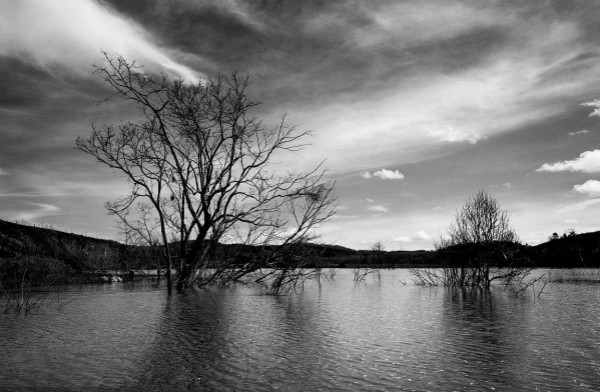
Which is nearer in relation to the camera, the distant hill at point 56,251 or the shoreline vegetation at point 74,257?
the shoreline vegetation at point 74,257

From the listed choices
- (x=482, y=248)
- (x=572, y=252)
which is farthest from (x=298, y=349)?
(x=572, y=252)

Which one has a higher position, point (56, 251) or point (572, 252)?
point (572, 252)

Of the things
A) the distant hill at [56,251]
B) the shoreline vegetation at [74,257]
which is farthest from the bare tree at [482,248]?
the distant hill at [56,251]

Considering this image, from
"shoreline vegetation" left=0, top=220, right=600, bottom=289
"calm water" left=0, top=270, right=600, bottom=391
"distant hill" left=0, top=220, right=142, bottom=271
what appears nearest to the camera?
"calm water" left=0, top=270, right=600, bottom=391

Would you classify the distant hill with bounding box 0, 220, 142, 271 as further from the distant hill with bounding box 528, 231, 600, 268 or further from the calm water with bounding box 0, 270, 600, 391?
the distant hill with bounding box 528, 231, 600, 268

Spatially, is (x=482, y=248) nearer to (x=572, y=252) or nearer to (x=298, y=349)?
(x=298, y=349)

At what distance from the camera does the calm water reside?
6.43 m

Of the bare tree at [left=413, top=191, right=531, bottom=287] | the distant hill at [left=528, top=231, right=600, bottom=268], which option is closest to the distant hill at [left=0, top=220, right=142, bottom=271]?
the bare tree at [left=413, top=191, right=531, bottom=287]

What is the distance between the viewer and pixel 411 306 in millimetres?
17156

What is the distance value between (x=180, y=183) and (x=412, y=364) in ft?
58.0

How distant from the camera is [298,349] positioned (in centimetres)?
873

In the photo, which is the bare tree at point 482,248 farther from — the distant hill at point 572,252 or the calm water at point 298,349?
the distant hill at point 572,252

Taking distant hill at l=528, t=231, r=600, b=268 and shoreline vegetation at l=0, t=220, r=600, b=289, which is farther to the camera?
distant hill at l=528, t=231, r=600, b=268

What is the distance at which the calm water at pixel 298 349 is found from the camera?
253 inches
